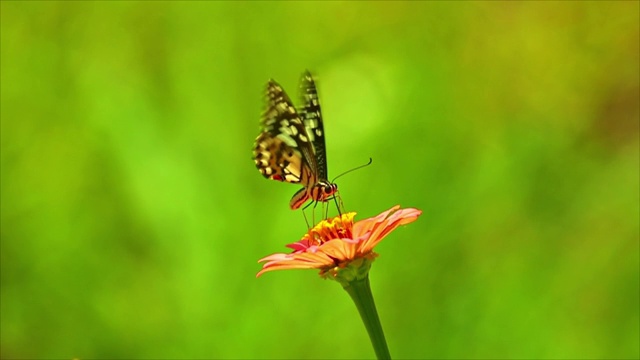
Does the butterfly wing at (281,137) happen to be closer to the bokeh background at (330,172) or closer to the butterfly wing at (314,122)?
the butterfly wing at (314,122)

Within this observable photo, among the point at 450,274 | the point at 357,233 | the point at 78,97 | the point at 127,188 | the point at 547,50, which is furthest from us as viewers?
the point at 547,50

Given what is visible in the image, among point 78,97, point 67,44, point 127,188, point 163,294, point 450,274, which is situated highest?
point 67,44

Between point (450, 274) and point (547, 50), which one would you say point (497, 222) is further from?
point (547, 50)

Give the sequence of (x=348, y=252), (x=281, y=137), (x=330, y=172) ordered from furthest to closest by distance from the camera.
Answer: (x=330, y=172), (x=281, y=137), (x=348, y=252)

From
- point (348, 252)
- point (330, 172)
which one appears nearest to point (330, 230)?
point (348, 252)

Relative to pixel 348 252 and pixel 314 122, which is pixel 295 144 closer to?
pixel 314 122

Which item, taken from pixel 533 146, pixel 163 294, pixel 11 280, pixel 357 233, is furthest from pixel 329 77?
pixel 357 233
